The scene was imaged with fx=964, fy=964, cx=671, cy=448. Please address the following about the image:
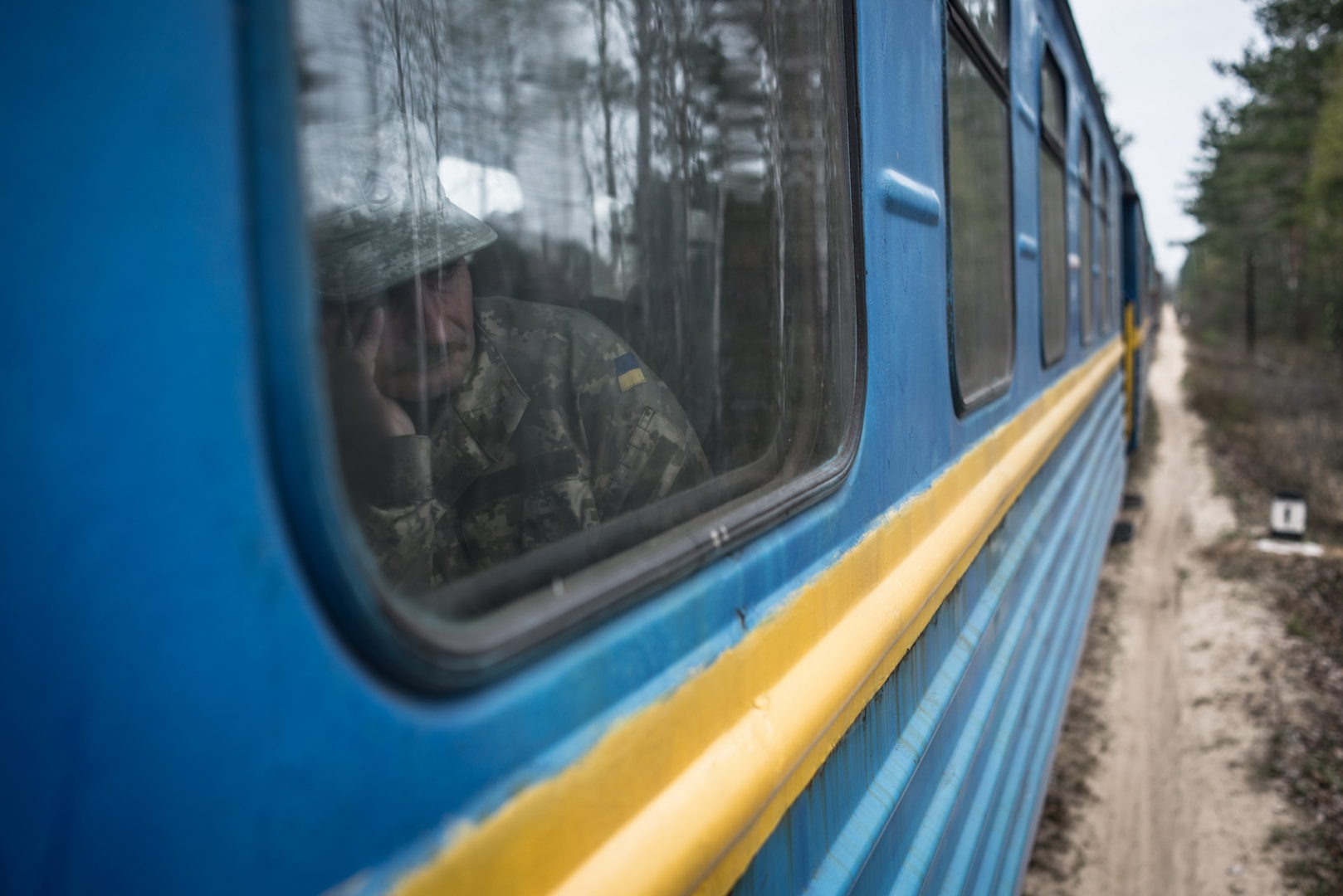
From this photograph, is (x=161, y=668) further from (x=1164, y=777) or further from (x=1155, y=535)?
(x=1155, y=535)

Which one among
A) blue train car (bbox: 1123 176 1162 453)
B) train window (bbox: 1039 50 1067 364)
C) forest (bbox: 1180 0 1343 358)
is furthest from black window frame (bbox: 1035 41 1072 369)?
forest (bbox: 1180 0 1343 358)

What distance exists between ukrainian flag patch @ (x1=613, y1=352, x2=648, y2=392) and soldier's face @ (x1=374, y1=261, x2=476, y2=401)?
8.1 inches

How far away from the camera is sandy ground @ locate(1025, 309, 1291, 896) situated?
3.67 meters

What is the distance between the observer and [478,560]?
1.11m

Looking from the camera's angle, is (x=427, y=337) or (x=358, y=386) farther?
(x=427, y=337)

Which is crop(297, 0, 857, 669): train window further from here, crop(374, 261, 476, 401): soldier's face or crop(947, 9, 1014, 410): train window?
crop(947, 9, 1014, 410): train window

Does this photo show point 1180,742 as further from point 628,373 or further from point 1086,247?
point 628,373

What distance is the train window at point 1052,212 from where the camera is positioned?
11.1 ft

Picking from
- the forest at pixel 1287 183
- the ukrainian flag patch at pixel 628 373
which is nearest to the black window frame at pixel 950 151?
the ukrainian flag patch at pixel 628 373

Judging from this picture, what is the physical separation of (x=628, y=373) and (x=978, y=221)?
136 cm

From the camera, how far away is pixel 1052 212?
149 inches

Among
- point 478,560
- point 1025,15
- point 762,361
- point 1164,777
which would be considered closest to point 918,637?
point 762,361

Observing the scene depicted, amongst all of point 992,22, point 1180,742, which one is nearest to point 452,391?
point 992,22

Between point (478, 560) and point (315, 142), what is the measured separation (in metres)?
0.50
